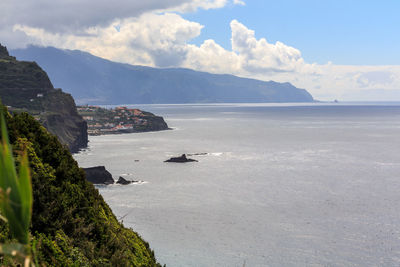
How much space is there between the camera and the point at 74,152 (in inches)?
4870

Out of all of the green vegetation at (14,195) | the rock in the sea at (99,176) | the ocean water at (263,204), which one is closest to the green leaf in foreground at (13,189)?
the green vegetation at (14,195)

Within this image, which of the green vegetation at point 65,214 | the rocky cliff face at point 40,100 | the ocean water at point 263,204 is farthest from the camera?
the rocky cliff face at point 40,100

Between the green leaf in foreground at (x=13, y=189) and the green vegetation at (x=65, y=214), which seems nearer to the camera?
the green leaf in foreground at (x=13, y=189)

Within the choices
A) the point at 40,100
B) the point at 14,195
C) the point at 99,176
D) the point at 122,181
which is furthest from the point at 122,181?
the point at 14,195

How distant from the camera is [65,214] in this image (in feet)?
63.9

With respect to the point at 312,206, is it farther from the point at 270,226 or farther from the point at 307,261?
the point at 307,261

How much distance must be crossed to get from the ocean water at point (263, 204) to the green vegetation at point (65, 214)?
2214cm

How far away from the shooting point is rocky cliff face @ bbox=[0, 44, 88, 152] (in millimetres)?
124000

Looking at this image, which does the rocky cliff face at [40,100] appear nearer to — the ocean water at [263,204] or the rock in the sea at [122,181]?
the ocean water at [263,204]

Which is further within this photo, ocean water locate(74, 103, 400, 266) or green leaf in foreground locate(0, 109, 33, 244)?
ocean water locate(74, 103, 400, 266)

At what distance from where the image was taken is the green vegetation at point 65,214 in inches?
690

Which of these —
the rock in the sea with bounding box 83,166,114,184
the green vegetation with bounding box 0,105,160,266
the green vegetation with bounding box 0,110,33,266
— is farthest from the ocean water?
the green vegetation with bounding box 0,110,33,266

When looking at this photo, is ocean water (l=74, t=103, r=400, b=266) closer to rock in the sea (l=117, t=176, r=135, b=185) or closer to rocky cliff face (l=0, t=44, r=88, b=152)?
rock in the sea (l=117, t=176, r=135, b=185)

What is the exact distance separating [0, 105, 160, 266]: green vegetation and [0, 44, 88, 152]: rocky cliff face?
327ft
